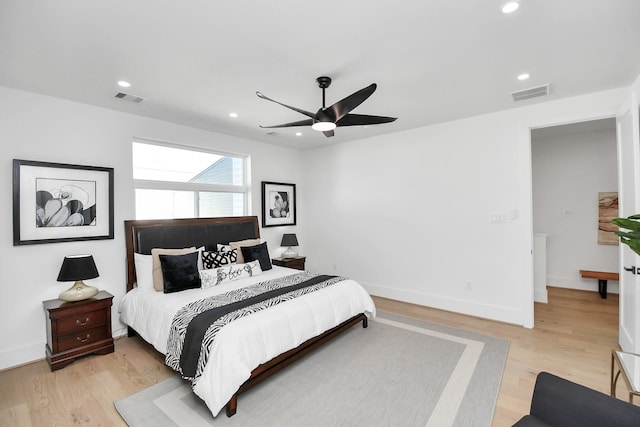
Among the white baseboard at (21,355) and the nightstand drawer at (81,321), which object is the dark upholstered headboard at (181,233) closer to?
the nightstand drawer at (81,321)

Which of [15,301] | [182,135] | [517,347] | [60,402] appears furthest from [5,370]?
[517,347]

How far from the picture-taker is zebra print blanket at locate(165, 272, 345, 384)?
2.27 m

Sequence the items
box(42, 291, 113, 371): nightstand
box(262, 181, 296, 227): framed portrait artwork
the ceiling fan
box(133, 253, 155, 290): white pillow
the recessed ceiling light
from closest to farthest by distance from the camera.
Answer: the recessed ceiling light → the ceiling fan → box(42, 291, 113, 371): nightstand → box(133, 253, 155, 290): white pillow → box(262, 181, 296, 227): framed portrait artwork

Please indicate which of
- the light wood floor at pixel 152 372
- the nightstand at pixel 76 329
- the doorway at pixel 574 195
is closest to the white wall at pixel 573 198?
the doorway at pixel 574 195

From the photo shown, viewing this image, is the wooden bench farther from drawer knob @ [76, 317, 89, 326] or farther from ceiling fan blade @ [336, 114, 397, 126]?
drawer knob @ [76, 317, 89, 326]

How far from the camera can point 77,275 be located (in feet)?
9.54

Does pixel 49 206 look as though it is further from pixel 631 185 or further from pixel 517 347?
pixel 631 185

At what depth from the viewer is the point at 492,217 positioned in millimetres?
3875

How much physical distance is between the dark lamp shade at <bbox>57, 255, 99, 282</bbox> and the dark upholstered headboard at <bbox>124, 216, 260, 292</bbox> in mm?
578

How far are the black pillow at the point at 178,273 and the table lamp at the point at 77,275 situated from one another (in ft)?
2.12

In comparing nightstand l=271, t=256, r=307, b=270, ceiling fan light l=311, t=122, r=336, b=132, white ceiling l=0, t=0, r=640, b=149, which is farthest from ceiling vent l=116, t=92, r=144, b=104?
nightstand l=271, t=256, r=307, b=270

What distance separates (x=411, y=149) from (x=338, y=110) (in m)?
2.48

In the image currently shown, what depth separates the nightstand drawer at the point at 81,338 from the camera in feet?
9.37

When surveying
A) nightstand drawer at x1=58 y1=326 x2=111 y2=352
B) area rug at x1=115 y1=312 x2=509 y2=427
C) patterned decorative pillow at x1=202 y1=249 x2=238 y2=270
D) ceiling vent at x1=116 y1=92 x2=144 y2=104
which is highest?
ceiling vent at x1=116 y1=92 x2=144 y2=104
